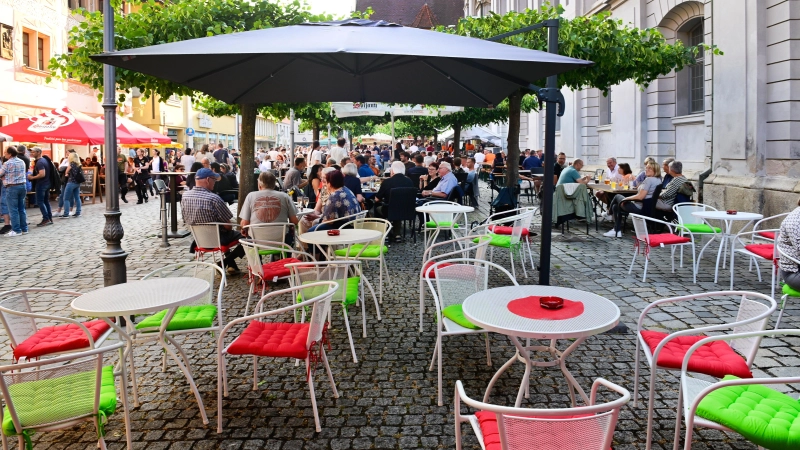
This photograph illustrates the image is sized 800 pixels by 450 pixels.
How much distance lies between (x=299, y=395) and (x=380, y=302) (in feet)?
8.37

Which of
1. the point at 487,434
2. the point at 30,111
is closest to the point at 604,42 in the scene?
the point at 487,434

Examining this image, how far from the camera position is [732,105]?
1148 centimetres

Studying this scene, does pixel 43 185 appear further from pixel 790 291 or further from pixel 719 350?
pixel 719 350

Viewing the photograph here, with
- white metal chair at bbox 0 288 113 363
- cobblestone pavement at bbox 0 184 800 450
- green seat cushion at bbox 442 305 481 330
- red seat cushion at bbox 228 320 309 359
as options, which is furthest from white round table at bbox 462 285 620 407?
white metal chair at bbox 0 288 113 363

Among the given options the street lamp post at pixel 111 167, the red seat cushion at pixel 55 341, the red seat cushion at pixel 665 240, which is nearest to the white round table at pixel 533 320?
the red seat cushion at pixel 55 341

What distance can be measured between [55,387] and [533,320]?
235cm

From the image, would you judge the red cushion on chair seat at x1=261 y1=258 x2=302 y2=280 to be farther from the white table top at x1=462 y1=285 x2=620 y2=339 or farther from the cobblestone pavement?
the white table top at x1=462 y1=285 x2=620 y2=339

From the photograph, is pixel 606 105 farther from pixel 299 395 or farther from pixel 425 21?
pixel 425 21

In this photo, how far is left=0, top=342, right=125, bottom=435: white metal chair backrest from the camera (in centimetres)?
278

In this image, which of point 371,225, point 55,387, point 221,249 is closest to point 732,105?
point 371,225

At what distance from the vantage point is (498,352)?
16.6 ft

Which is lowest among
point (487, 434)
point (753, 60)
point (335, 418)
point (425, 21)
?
point (335, 418)

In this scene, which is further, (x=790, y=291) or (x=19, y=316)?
(x=790, y=291)

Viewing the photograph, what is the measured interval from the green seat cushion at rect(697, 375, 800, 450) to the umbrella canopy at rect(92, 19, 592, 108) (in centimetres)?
204
